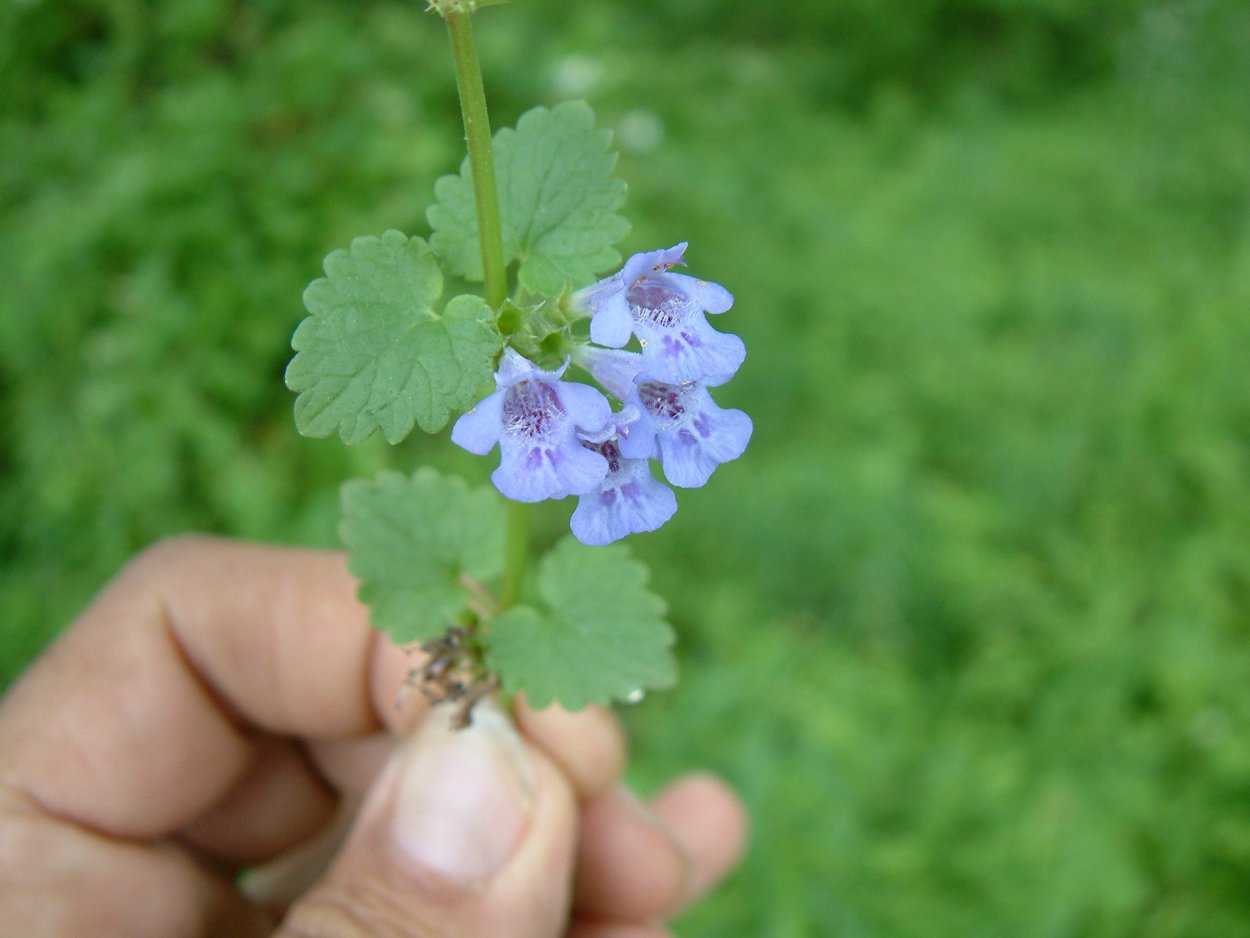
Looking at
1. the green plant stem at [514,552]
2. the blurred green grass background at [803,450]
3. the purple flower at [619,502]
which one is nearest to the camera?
the purple flower at [619,502]

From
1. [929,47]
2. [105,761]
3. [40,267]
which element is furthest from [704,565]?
[929,47]

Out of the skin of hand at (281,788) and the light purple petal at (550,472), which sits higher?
the light purple petal at (550,472)

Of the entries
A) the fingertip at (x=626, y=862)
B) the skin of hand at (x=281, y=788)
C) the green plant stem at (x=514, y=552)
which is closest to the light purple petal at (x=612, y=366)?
the green plant stem at (x=514, y=552)

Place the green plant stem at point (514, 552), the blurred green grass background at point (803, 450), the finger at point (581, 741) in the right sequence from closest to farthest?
the green plant stem at point (514, 552), the finger at point (581, 741), the blurred green grass background at point (803, 450)

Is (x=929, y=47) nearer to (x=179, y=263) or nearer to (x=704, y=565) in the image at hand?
(x=704, y=565)

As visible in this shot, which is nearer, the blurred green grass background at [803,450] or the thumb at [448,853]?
the thumb at [448,853]

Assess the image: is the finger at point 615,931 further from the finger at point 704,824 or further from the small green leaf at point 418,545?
the small green leaf at point 418,545

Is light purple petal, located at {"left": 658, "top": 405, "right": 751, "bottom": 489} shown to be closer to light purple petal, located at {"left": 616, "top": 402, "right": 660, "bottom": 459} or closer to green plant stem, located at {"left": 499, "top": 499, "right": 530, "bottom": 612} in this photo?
light purple petal, located at {"left": 616, "top": 402, "right": 660, "bottom": 459}

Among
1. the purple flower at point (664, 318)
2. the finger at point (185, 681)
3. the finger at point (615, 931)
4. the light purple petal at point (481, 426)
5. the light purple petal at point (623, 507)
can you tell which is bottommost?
the finger at point (615, 931)
